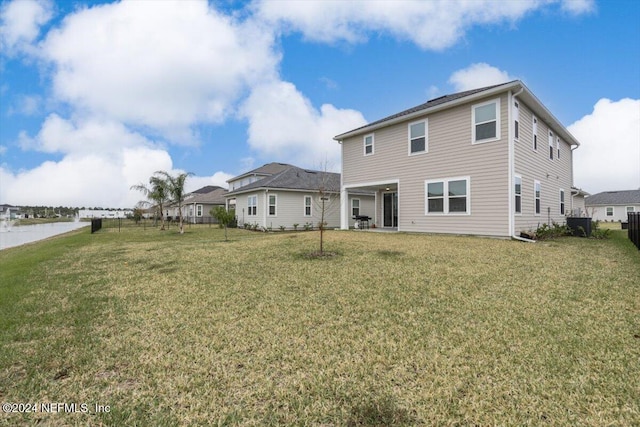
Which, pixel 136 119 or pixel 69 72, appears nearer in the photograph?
pixel 69 72

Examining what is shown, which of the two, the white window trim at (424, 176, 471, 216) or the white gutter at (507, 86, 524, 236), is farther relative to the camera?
the white window trim at (424, 176, 471, 216)

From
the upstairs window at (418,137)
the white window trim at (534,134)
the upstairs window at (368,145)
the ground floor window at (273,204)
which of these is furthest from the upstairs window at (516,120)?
the ground floor window at (273,204)

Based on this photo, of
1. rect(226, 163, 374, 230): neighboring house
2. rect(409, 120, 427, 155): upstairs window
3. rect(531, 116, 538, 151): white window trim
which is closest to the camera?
rect(531, 116, 538, 151): white window trim

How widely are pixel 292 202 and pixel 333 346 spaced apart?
1891 centimetres

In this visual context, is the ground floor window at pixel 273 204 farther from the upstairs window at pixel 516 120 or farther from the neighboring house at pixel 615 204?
the neighboring house at pixel 615 204

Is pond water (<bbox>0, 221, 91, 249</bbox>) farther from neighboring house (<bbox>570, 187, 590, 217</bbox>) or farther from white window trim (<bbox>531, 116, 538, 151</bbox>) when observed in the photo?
neighboring house (<bbox>570, 187, 590, 217</bbox>)

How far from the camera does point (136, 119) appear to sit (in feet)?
65.5

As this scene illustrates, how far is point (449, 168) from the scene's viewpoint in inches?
499

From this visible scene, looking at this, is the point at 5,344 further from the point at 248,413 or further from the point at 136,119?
the point at 136,119

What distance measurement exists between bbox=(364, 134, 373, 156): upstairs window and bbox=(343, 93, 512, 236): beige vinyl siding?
0.33 meters

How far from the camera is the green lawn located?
7.75ft

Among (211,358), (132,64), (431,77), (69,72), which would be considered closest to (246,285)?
(211,358)

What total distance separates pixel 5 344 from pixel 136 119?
792 inches

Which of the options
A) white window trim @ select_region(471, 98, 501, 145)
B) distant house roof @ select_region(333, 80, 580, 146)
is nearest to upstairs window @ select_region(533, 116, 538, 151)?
distant house roof @ select_region(333, 80, 580, 146)
